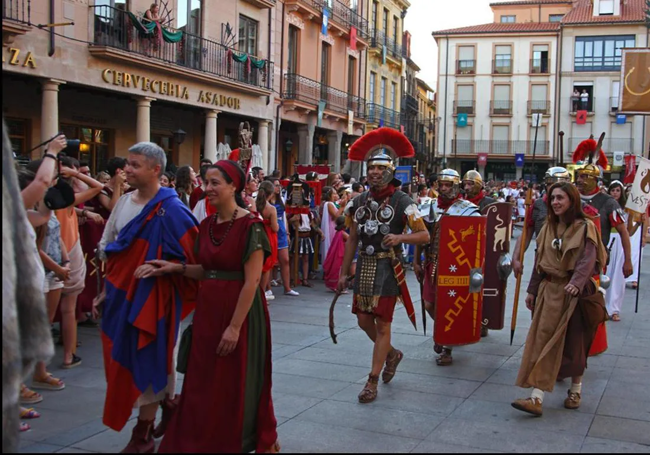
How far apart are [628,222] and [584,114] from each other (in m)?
44.8

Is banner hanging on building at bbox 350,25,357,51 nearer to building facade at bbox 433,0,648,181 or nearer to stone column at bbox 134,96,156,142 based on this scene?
stone column at bbox 134,96,156,142

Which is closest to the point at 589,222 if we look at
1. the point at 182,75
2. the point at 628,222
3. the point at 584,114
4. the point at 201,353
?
the point at 201,353

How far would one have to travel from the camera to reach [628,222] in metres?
9.81

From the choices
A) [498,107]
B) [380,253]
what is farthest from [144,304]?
[498,107]

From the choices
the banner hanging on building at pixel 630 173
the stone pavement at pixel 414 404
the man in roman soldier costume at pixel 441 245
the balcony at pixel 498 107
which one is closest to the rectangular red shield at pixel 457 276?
the man in roman soldier costume at pixel 441 245

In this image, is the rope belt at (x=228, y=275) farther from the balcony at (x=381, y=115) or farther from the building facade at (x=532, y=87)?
the building facade at (x=532, y=87)

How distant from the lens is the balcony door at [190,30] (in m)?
20.4

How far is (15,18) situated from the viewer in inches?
591

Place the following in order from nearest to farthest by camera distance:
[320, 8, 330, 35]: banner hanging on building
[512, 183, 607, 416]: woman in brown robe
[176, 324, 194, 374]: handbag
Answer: [176, 324, 194, 374]: handbag, [512, 183, 607, 416]: woman in brown robe, [320, 8, 330, 35]: banner hanging on building

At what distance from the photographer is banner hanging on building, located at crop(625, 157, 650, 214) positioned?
938 cm

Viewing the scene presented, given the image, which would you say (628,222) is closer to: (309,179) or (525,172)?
(309,179)

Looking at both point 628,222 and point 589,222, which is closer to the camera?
point 589,222

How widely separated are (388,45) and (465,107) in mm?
18882

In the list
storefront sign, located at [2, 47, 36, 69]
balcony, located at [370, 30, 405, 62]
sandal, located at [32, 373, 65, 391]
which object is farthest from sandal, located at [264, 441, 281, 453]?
balcony, located at [370, 30, 405, 62]
